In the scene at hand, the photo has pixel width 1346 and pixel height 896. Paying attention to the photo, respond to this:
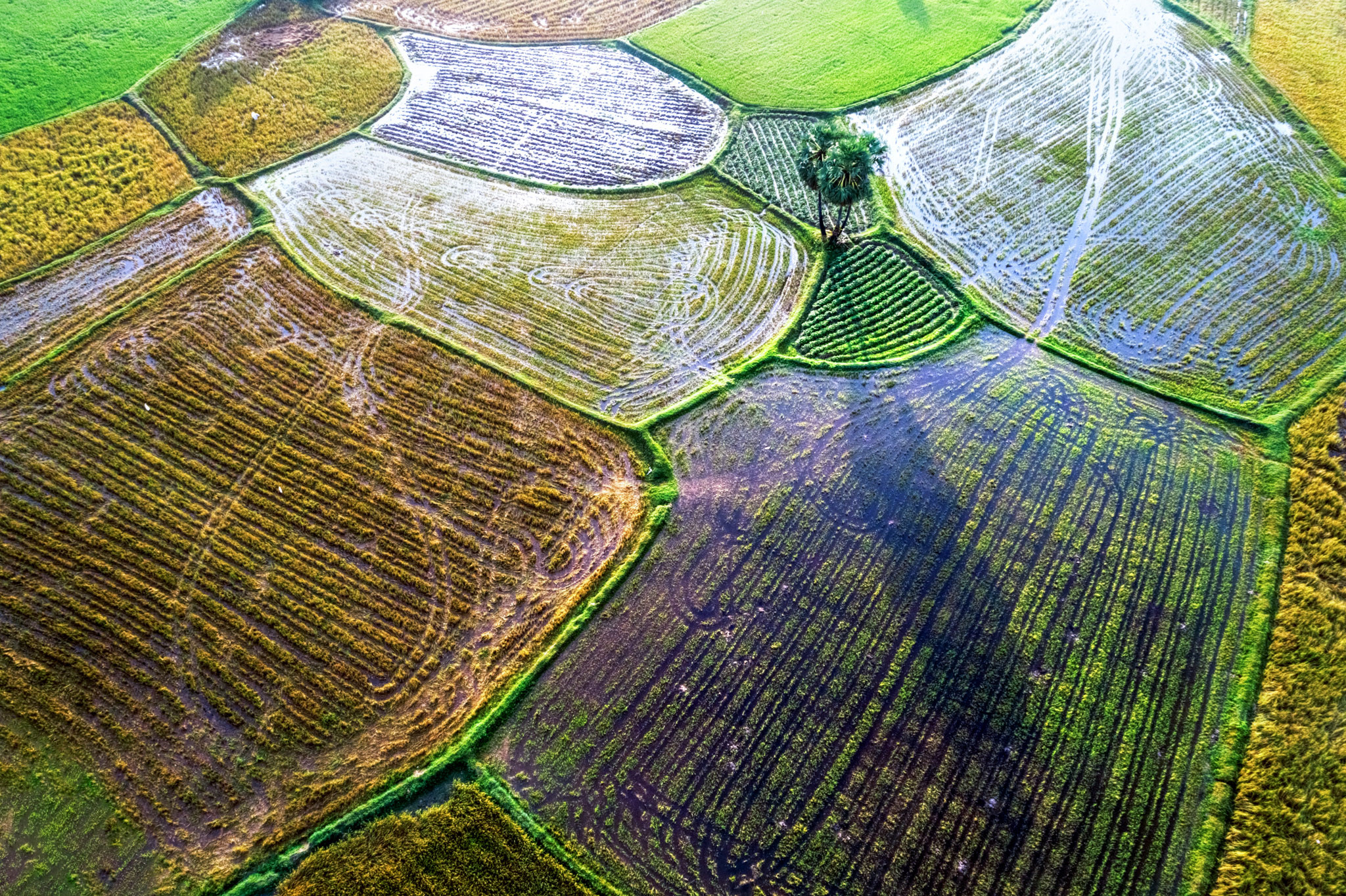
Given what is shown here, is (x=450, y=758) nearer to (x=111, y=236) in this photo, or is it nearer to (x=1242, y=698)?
(x=1242, y=698)

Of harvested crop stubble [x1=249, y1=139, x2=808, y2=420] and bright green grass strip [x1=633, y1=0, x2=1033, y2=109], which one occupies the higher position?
bright green grass strip [x1=633, y1=0, x2=1033, y2=109]

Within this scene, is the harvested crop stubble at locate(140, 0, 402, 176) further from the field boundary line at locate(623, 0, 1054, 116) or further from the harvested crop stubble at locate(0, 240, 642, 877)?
the field boundary line at locate(623, 0, 1054, 116)

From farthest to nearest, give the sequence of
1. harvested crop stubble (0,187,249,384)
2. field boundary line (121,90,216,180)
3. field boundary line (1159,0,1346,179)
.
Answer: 1. field boundary line (121,90,216,180)
2. field boundary line (1159,0,1346,179)
3. harvested crop stubble (0,187,249,384)

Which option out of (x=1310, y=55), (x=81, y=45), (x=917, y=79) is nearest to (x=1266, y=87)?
(x=1310, y=55)

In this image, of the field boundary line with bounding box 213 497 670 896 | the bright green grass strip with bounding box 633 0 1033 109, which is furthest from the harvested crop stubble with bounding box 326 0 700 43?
the field boundary line with bounding box 213 497 670 896

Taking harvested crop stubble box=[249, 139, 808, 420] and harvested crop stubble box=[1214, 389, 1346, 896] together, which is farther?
harvested crop stubble box=[249, 139, 808, 420]

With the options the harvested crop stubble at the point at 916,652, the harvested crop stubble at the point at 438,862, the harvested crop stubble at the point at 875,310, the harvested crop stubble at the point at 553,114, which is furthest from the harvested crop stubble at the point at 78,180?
the harvested crop stubble at the point at 875,310

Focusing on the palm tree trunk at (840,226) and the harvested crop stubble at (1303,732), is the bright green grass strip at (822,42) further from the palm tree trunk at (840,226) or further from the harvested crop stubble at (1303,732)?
the harvested crop stubble at (1303,732)

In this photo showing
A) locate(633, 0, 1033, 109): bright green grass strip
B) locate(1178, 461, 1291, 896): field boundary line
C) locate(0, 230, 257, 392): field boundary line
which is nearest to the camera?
locate(1178, 461, 1291, 896): field boundary line
